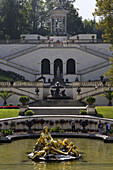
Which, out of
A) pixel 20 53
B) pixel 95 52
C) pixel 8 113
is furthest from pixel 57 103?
→ pixel 20 53

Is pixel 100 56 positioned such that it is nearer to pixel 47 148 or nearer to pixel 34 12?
pixel 47 148

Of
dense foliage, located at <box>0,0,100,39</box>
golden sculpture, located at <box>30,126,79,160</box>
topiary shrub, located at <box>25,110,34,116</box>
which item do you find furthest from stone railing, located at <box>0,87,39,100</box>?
dense foliage, located at <box>0,0,100,39</box>

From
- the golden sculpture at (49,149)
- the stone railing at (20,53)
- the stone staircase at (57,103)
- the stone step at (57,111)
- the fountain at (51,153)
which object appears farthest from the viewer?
the stone railing at (20,53)

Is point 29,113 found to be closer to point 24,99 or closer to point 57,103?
point 24,99

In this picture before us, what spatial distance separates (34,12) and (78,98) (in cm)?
7757

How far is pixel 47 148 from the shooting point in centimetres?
2489

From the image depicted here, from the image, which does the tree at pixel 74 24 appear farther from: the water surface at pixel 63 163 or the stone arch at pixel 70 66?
the water surface at pixel 63 163

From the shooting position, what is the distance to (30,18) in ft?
373

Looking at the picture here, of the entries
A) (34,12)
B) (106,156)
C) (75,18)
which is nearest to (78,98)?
(106,156)

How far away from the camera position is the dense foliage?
3688 inches

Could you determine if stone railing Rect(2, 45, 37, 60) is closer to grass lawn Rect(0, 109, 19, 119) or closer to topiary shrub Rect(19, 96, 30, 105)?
topiary shrub Rect(19, 96, 30, 105)

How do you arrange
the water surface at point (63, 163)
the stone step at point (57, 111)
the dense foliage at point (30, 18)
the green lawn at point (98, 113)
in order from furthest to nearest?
the dense foliage at point (30, 18) < the stone step at point (57, 111) < the green lawn at point (98, 113) < the water surface at point (63, 163)

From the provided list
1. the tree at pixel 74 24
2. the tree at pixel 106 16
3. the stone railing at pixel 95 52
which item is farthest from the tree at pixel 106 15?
the tree at pixel 74 24

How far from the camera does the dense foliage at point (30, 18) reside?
93688 millimetres
